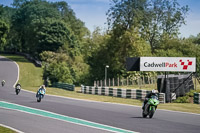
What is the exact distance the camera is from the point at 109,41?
244 feet

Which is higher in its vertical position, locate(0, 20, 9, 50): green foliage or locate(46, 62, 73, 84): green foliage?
locate(0, 20, 9, 50): green foliage

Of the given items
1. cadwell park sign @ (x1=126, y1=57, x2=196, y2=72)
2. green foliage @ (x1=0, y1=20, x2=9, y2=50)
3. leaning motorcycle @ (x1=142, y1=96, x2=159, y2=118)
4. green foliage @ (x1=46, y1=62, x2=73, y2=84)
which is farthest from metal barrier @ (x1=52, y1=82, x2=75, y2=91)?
green foliage @ (x1=0, y1=20, x2=9, y2=50)

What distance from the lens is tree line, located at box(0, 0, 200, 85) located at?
7119cm

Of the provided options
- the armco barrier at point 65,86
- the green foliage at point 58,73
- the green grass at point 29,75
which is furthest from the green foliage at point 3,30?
the armco barrier at point 65,86

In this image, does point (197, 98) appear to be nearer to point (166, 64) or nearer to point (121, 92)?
point (166, 64)

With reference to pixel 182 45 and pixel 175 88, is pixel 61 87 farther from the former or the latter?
pixel 182 45

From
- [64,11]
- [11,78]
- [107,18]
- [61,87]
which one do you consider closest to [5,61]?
[11,78]

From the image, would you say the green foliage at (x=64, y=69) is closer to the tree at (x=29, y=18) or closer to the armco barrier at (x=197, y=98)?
the tree at (x=29, y=18)

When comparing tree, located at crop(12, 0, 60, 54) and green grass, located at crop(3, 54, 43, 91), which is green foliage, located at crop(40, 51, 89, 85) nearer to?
green grass, located at crop(3, 54, 43, 91)

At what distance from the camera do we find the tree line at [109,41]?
7119 cm

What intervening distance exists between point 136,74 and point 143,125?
4787 centimetres

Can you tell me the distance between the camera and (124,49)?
7106 cm

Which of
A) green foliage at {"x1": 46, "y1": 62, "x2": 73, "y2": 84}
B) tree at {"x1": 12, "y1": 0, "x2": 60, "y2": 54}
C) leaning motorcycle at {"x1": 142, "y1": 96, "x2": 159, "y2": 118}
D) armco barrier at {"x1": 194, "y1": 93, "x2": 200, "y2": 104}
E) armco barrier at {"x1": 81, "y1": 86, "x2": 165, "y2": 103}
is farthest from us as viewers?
tree at {"x1": 12, "y1": 0, "x2": 60, "y2": 54}

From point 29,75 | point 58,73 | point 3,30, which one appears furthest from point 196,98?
point 3,30
